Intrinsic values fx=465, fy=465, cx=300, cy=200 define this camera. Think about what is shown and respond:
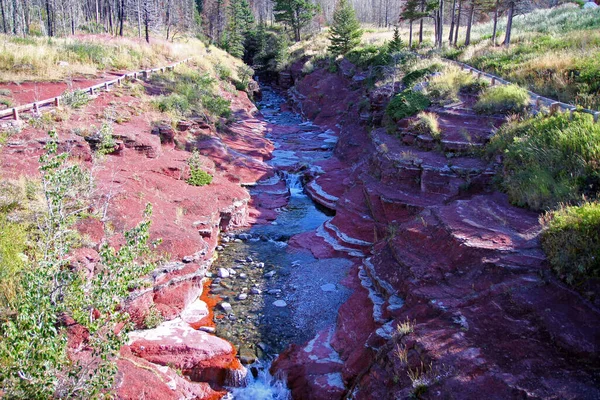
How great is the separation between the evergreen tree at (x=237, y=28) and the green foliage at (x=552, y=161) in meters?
50.1

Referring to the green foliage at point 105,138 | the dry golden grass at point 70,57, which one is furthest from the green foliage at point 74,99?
the dry golden grass at point 70,57

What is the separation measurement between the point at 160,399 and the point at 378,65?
95.1 ft

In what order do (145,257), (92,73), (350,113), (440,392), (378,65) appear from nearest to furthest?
(440,392) < (145,257) < (92,73) < (350,113) < (378,65)

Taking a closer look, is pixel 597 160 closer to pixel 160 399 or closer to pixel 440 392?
pixel 440 392

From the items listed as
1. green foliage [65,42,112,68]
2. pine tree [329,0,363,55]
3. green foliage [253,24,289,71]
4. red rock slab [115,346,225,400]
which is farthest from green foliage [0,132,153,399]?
green foliage [253,24,289,71]

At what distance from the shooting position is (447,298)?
934 cm

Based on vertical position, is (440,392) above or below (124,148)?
below

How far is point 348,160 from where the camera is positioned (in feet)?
80.9

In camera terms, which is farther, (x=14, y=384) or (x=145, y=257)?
(x=145, y=257)

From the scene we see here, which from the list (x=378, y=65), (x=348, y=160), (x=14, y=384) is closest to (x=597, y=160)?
(x=14, y=384)

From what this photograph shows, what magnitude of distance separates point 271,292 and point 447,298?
6.16m

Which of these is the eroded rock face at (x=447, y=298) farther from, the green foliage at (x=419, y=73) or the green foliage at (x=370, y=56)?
the green foliage at (x=370, y=56)

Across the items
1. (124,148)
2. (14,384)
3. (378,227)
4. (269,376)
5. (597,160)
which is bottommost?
(269,376)

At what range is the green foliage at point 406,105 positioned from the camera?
2011 cm
